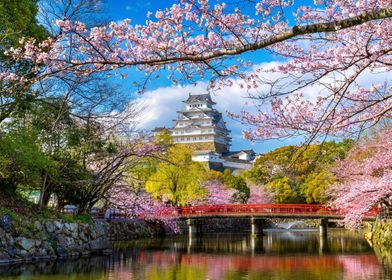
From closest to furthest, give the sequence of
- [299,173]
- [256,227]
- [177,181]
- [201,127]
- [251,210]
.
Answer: [251,210] → [256,227] → [177,181] → [299,173] → [201,127]

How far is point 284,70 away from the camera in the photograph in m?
6.42

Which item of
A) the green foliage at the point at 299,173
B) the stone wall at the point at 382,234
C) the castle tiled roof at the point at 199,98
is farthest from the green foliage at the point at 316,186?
the castle tiled roof at the point at 199,98

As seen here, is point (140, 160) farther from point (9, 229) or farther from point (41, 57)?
point (41, 57)

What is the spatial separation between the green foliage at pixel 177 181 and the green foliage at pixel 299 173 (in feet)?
21.4

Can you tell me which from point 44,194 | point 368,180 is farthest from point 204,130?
point 44,194

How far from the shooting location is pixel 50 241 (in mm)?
12570

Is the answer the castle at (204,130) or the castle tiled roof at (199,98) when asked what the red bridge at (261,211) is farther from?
the castle tiled roof at (199,98)

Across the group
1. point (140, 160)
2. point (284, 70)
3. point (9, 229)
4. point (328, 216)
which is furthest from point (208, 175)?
point (284, 70)

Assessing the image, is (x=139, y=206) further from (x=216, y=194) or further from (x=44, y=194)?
(x=216, y=194)

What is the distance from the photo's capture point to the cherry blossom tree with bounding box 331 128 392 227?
14965 millimetres

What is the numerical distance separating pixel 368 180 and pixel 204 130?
42.2 metres

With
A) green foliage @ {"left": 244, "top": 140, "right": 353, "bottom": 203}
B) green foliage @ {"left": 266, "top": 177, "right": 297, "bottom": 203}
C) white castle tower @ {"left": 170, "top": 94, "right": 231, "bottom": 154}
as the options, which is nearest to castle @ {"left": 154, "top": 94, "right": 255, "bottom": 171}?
white castle tower @ {"left": 170, "top": 94, "right": 231, "bottom": 154}

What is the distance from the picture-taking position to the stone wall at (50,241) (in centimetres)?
1116

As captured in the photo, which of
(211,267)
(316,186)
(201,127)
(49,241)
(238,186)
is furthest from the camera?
(201,127)
